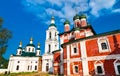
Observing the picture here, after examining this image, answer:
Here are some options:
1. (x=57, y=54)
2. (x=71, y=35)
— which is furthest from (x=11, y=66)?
(x=71, y=35)

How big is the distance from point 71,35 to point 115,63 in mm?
12626

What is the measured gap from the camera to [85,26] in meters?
24.4

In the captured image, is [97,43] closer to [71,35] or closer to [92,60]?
[92,60]

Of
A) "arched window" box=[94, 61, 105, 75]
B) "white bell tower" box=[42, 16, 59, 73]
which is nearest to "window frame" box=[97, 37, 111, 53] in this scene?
"arched window" box=[94, 61, 105, 75]

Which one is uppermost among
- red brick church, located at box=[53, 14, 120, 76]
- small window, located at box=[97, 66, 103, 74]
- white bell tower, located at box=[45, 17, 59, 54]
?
white bell tower, located at box=[45, 17, 59, 54]

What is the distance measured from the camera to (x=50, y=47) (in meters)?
41.4

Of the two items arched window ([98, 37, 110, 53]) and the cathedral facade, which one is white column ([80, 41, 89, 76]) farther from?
the cathedral facade

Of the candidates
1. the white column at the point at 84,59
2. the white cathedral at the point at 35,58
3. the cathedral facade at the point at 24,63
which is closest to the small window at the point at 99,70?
the white column at the point at 84,59

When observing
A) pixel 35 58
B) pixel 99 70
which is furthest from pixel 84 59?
pixel 35 58

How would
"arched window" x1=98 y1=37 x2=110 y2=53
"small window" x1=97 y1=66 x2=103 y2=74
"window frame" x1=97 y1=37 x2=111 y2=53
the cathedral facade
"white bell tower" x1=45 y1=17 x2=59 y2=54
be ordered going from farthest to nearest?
the cathedral facade, "white bell tower" x1=45 y1=17 x2=59 y2=54, "arched window" x1=98 y1=37 x2=110 y2=53, "window frame" x1=97 y1=37 x2=111 y2=53, "small window" x1=97 y1=66 x2=103 y2=74

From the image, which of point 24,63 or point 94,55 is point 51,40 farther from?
point 94,55

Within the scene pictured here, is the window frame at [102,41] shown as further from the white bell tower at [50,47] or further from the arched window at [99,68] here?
the white bell tower at [50,47]

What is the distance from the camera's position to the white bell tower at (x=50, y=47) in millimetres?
38381

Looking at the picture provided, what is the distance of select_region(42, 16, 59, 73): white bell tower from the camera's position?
38.4 m
